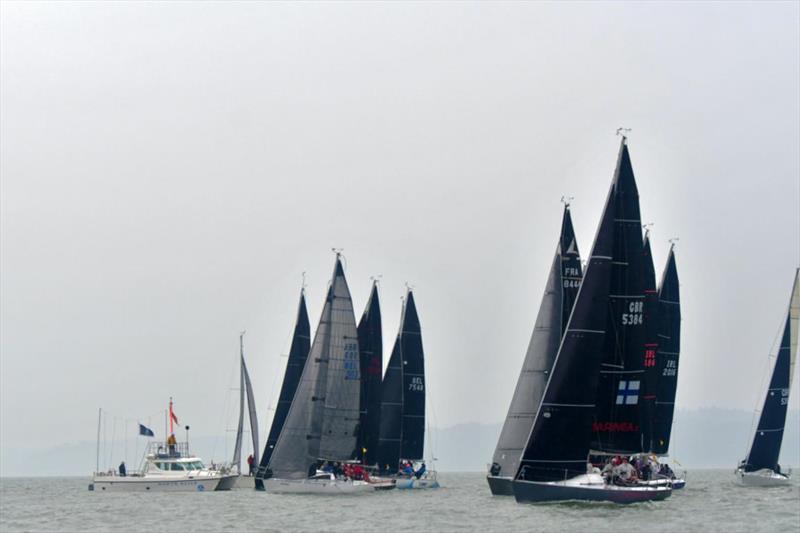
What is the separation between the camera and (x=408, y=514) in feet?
184

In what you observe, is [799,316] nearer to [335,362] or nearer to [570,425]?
[335,362]

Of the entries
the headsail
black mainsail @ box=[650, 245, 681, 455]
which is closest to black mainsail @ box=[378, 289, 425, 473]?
black mainsail @ box=[650, 245, 681, 455]

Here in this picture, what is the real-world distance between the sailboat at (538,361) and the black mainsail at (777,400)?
23.0m

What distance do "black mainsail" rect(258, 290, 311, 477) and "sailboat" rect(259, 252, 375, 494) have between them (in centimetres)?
893

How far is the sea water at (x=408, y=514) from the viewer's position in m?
47.6

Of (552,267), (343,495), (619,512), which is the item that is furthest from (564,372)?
(343,495)

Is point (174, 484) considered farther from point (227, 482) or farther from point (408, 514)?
point (408, 514)

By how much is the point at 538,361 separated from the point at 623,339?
10.1 metres

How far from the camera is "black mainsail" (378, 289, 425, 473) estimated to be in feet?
263

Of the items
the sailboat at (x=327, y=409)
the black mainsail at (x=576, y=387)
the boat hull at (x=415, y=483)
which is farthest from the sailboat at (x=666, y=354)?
the black mainsail at (x=576, y=387)

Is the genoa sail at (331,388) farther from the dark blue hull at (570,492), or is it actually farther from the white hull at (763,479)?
the white hull at (763,479)

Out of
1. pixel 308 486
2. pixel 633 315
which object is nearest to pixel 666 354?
pixel 308 486

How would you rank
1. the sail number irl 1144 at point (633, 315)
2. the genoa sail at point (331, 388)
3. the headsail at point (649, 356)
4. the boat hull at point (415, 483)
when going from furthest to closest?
the boat hull at point (415, 483), the genoa sail at point (331, 388), the headsail at point (649, 356), the sail number irl 1144 at point (633, 315)

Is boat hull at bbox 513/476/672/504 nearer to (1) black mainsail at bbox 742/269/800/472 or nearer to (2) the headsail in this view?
(2) the headsail
